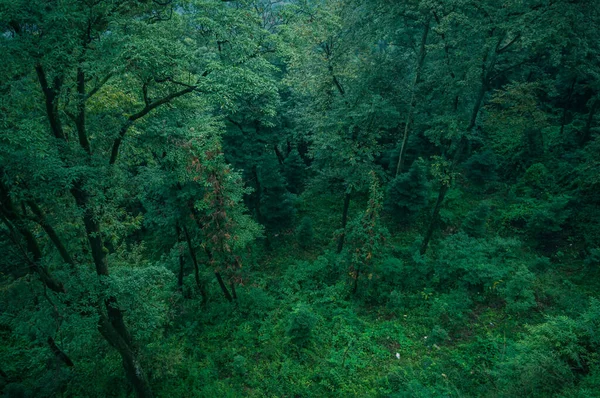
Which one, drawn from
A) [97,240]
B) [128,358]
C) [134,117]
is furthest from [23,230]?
[128,358]

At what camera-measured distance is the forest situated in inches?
285

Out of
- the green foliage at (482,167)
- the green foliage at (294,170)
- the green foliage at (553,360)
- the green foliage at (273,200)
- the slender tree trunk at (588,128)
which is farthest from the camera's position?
the green foliage at (294,170)

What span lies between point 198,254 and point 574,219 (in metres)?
19.1

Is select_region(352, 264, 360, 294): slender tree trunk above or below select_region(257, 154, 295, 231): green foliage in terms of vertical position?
below

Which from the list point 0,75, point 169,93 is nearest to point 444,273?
point 169,93

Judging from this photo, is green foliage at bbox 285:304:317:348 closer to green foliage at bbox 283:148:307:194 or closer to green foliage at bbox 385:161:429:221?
green foliage at bbox 385:161:429:221

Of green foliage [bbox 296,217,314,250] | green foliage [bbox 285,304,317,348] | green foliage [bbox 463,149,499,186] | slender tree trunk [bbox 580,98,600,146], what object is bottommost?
green foliage [bbox 285,304,317,348]

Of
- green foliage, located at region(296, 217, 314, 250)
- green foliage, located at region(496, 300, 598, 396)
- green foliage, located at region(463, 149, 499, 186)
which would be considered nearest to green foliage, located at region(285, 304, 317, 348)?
green foliage, located at region(496, 300, 598, 396)

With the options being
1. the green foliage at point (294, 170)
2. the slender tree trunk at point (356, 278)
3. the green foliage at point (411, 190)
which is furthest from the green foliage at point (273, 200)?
the slender tree trunk at point (356, 278)

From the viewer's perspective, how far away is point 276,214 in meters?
17.9

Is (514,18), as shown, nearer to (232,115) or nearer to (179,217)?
(232,115)

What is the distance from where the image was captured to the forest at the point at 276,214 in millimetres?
7227

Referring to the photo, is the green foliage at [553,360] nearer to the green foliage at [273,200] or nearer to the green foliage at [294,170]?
the green foliage at [273,200]

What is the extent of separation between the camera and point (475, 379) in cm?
903
